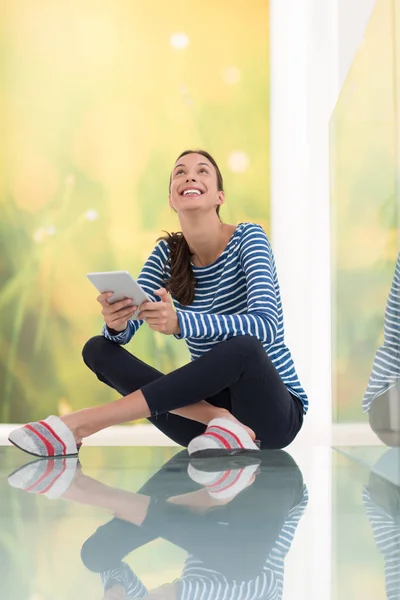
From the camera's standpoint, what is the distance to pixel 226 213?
3607 millimetres

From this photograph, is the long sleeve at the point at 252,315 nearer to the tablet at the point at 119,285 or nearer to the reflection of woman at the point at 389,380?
the tablet at the point at 119,285

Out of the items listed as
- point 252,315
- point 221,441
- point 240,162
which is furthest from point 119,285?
point 240,162

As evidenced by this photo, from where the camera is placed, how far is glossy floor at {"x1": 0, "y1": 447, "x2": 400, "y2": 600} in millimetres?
687

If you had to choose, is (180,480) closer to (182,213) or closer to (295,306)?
(182,213)

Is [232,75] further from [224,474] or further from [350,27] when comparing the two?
[224,474]

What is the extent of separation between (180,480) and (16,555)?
659 millimetres

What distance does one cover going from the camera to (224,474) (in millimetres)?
1519

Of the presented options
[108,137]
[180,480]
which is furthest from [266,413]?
[108,137]

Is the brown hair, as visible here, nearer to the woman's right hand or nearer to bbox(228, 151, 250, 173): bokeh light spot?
the woman's right hand

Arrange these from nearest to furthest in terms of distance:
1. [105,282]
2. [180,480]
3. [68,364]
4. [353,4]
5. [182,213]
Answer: [180,480] < [105,282] < [182,213] < [353,4] < [68,364]

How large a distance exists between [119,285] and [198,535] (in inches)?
32.5

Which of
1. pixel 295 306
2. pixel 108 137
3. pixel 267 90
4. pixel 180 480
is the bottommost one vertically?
pixel 180 480

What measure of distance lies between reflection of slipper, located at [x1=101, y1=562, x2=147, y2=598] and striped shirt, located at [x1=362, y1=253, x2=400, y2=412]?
0.86 m

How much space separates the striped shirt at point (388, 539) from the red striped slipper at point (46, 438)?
31.5 inches
